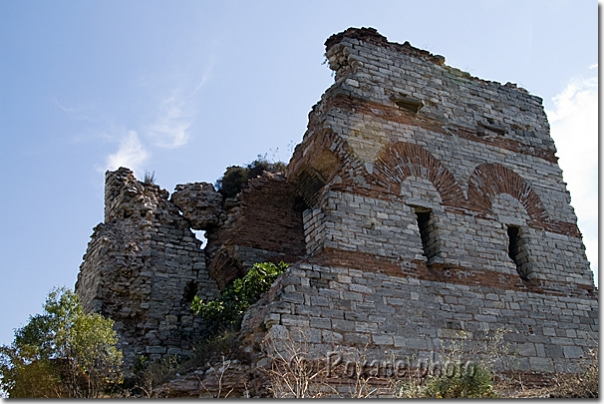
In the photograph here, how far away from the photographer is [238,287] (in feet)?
32.3

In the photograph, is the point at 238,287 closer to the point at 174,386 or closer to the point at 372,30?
the point at 174,386

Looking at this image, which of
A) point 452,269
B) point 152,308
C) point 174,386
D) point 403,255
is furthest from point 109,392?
point 452,269

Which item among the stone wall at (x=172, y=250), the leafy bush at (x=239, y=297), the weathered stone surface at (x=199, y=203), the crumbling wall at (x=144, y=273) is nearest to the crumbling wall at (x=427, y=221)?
the leafy bush at (x=239, y=297)

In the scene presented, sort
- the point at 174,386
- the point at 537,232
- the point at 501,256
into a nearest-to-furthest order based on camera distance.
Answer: the point at 174,386 < the point at 501,256 < the point at 537,232

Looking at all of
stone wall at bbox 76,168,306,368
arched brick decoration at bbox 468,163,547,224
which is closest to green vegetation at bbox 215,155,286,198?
stone wall at bbox 76,168,306,368

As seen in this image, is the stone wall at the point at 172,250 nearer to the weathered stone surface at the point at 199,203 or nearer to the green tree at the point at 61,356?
the weathered stone surface at the point at 199,203

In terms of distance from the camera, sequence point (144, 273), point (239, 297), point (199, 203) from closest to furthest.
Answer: point (239, 297)
point (144, 273)
point (199, 203)

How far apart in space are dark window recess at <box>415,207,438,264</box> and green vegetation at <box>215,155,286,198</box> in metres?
4.35

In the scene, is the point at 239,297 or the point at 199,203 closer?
the point at 239,297

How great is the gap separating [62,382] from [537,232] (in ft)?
23.7

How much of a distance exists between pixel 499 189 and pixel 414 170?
1.64 meters

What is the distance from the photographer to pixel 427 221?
930 cm

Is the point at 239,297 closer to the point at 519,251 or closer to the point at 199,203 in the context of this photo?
the point at 199,203

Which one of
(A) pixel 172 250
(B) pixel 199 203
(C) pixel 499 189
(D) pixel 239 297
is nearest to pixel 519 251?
(C) pixel 499 189
